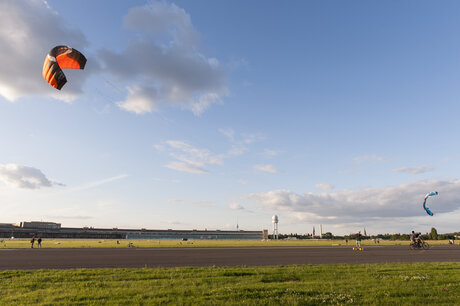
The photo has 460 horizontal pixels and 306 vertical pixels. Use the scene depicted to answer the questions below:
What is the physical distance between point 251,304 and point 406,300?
5732mm

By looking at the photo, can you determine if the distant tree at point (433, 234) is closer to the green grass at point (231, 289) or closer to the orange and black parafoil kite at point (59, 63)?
the green grass at point (231, 289)

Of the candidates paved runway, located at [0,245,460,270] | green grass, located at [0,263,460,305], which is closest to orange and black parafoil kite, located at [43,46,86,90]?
green grass, located at [0,263,460,305]

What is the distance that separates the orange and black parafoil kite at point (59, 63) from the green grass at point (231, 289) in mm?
8847

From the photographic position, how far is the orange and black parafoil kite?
12.6 m

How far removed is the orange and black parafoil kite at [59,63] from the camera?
1256 cm

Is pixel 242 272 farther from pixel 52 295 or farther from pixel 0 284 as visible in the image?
pixel 0 284

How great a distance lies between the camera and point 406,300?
10336 millimetres

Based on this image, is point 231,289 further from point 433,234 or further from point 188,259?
point 433,234

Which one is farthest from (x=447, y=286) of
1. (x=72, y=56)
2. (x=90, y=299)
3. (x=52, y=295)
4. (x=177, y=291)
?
(x=72, y=56)

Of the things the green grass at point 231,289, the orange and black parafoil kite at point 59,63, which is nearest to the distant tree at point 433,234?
the green grass at point 231,289

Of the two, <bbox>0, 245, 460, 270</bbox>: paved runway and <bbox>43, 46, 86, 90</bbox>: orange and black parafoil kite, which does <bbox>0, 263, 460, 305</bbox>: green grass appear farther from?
<bbox>43, 46, 86, 90</bbox>: orange and black parafoil kite

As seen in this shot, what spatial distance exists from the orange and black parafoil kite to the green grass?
885cm

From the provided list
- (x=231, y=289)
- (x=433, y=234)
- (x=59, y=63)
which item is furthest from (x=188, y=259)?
(x=433, y=234)

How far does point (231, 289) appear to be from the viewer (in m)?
11.7
